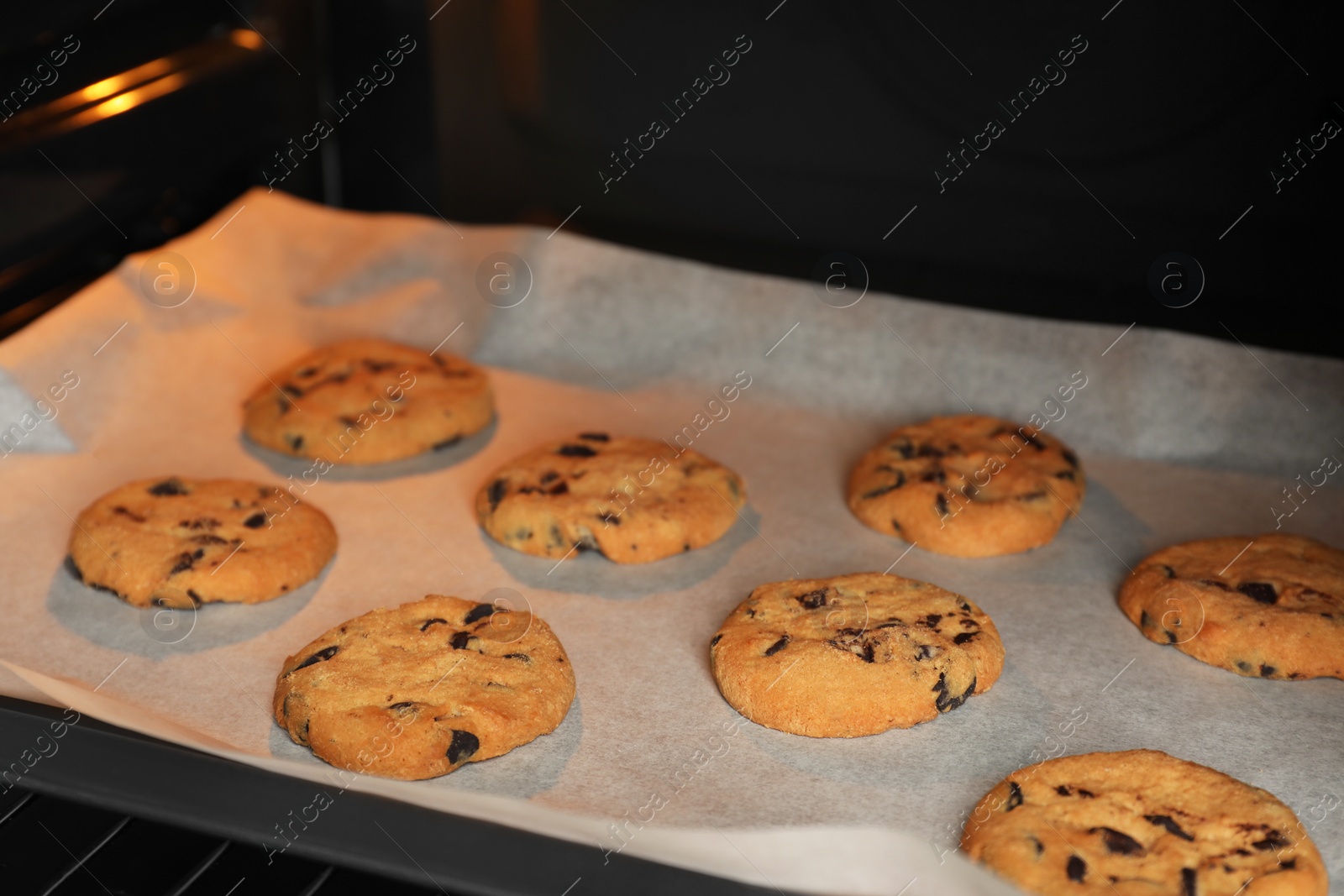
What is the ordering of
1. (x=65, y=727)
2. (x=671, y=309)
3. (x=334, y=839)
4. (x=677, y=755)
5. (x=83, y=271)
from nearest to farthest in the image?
1. (x=334, y=839)
2. (x=65, y=727)
3. (x=677, y=755)
4. (x=83, y=271)
5. (x=671, y=309)

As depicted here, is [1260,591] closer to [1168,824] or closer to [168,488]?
[1168,824]

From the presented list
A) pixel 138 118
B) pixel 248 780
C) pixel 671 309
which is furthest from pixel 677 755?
pixel 138 118

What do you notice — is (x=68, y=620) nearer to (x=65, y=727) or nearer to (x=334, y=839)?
(x=65, y=727)

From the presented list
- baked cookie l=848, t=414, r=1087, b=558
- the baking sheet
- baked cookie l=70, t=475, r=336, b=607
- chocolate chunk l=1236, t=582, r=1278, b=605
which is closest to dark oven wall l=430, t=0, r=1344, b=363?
the baking sheet

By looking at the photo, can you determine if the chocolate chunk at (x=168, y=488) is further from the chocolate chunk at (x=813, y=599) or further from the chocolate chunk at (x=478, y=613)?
the chocolate chunk at (x=813, y=599)

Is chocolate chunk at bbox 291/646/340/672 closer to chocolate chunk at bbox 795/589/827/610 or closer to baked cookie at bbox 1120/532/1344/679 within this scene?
chocolate chunk at bbox 795/589/827/610

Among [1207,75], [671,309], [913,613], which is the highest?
[1207,75]

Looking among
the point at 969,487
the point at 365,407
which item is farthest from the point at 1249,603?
the point at 365,407
